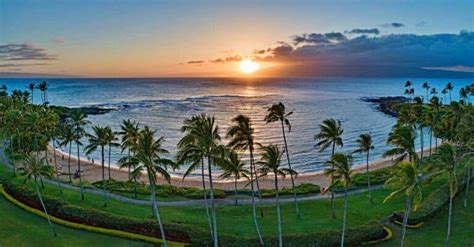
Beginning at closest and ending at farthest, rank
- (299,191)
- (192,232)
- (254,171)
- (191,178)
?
1. (192,232)
2. (254,171)
3. (299,191)
4. (191,178)

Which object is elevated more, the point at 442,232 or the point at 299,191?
the point at 299,191

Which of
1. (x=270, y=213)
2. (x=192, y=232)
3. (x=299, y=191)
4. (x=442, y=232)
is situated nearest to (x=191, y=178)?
(x=299, y=191)

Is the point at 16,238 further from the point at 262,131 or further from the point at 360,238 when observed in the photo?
the point at 262,131

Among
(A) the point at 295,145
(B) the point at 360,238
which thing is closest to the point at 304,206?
(B) the point at 360,238

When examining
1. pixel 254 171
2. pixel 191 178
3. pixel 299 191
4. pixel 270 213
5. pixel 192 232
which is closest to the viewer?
pixel 192 232

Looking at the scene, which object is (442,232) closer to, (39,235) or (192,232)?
(192,232)

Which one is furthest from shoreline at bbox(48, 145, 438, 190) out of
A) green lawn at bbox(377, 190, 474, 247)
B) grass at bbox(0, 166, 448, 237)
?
green lawn at bbox(377, 190, 474, 247)

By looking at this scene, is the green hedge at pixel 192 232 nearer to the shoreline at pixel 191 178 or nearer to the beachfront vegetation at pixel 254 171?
the beachfront vegetation at pixel 254 171

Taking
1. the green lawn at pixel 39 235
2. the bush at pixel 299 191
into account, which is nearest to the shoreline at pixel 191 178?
the bush at pixel 299 191
